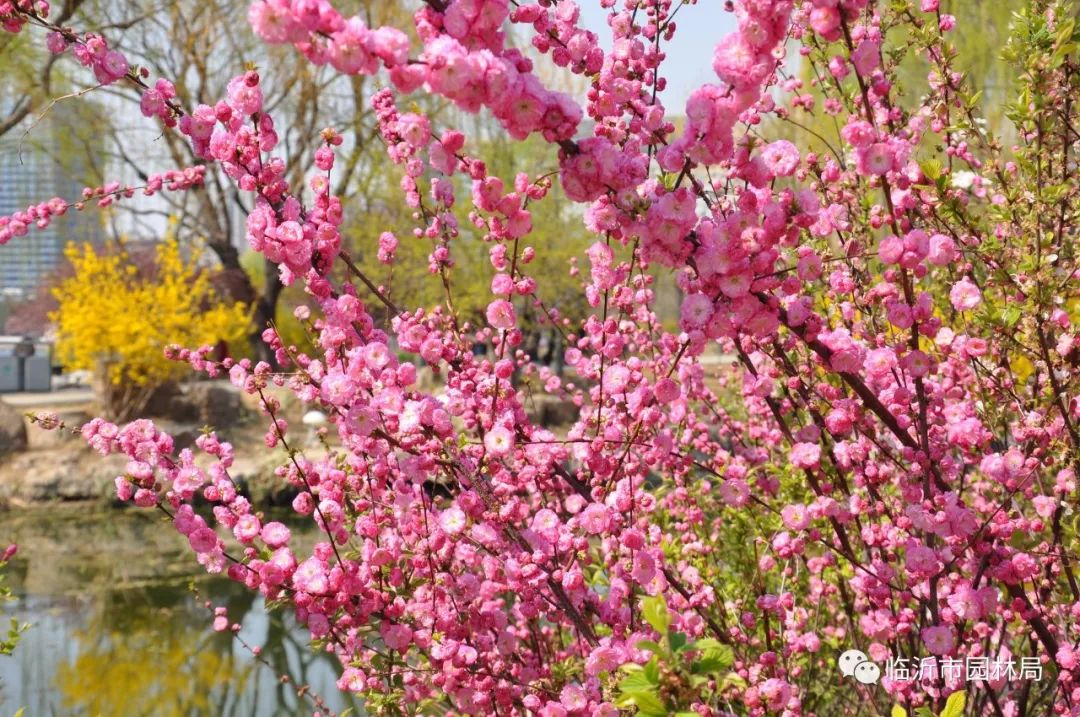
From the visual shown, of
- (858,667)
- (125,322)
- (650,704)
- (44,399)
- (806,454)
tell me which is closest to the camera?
(650,704)

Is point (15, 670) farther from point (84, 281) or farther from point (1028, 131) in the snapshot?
point (84, 281)

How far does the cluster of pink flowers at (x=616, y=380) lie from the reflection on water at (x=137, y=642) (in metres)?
3.84

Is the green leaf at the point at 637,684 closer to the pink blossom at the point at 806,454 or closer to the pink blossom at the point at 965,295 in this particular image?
the pink blossom at the point at 806,454

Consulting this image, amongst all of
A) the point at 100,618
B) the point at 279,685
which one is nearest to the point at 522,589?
the point at 279,685

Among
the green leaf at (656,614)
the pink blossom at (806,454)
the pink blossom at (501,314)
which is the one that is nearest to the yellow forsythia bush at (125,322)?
the pink blossom at (501,314)

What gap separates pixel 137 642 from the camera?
705 cm

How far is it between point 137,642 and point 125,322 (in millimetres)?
7450

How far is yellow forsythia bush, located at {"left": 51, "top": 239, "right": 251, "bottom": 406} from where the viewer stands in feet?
44.1

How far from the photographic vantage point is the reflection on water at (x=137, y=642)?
5.99 metres

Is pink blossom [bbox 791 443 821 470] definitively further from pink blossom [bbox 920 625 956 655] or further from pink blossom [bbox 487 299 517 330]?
pink blossom [bbox 487 299 517 330]

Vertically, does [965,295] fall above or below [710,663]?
above

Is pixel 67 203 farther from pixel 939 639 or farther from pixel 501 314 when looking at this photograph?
pixel 939 639

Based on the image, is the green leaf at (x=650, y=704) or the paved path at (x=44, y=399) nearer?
the green leaf at (x=650, y=704)

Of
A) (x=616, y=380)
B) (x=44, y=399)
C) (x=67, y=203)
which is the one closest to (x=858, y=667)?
(x=616, y=380)
